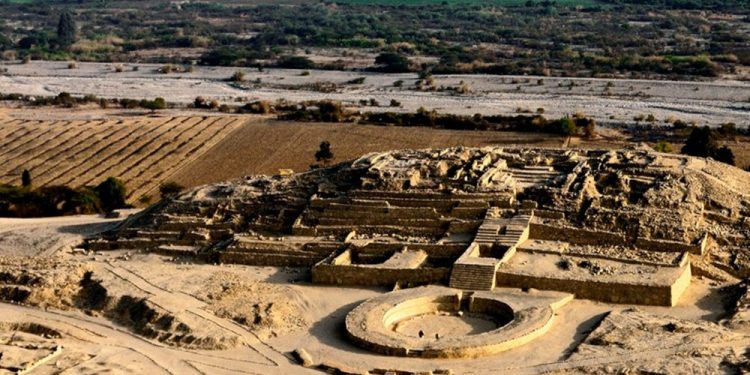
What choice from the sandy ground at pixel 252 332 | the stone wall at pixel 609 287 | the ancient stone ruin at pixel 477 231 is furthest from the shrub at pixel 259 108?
the stone wall at pixel 609 287

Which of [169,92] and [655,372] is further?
[169,92]

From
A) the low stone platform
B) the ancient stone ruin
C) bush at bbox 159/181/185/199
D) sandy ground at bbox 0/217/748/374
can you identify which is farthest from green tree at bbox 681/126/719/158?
the low stone platform

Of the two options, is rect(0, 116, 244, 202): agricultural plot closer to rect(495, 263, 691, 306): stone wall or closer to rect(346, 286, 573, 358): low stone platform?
rect(346, 286, 573, 358): low stone platform

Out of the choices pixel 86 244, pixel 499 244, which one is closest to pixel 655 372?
pixel 499 244

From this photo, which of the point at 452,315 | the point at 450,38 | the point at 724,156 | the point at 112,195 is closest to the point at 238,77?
the point at 450,38

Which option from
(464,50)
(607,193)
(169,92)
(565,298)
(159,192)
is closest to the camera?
(565,298)

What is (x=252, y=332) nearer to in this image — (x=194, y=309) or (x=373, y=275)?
(x=194, y=309)

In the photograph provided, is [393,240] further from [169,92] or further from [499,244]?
[169,92]
